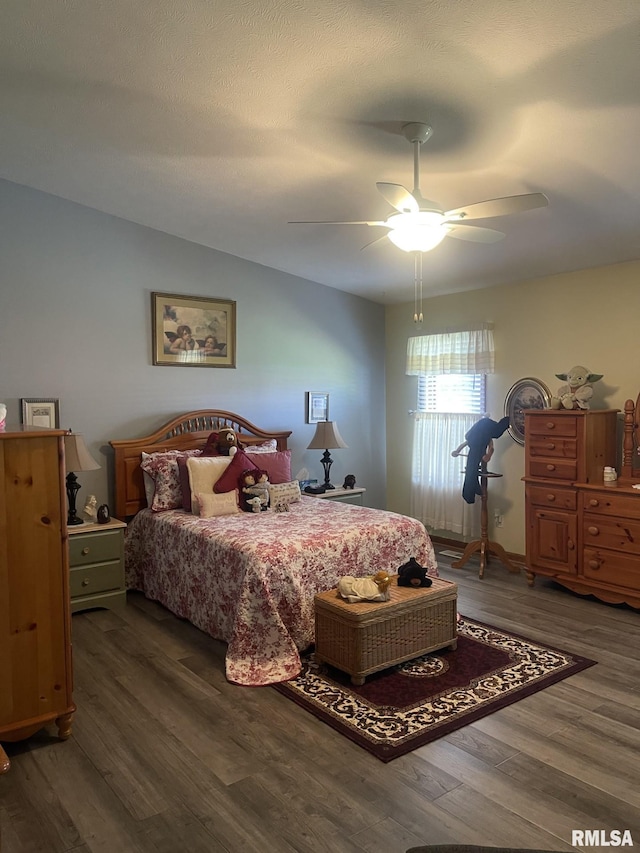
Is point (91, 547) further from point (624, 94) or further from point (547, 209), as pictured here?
point (624, 94)

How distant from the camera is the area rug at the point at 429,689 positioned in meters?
2.70

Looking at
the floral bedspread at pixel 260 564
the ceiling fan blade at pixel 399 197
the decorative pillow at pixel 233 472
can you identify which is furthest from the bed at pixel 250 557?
A: the ceiling fan blade at pixel 399 197

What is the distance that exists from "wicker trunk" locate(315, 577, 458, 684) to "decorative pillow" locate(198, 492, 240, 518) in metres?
1.20

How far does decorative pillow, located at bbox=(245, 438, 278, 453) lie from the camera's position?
17.1 ft

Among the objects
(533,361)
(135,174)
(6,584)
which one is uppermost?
(135,174)

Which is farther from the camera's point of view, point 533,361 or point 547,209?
point 533,361

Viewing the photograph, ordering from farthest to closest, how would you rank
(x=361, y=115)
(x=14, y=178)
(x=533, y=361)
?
(x=533, y=361) < (x=14, y=178) < (x=361, y=115)

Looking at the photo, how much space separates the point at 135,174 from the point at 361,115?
5.69ft

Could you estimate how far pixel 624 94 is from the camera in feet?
8.25

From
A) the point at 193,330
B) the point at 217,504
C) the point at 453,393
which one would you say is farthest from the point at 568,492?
the point at 193,330

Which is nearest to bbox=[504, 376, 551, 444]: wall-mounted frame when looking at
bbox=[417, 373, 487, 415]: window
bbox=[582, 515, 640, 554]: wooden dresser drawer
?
bbox=[417, 373, 487, 415]: window

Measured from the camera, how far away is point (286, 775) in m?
2.38

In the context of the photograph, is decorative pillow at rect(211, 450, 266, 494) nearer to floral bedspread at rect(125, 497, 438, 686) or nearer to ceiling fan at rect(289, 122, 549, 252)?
floral bedspread at rect(125, 497, 438, 686)

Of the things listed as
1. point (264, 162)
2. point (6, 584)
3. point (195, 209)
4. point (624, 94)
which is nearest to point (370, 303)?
point (195, 209)
